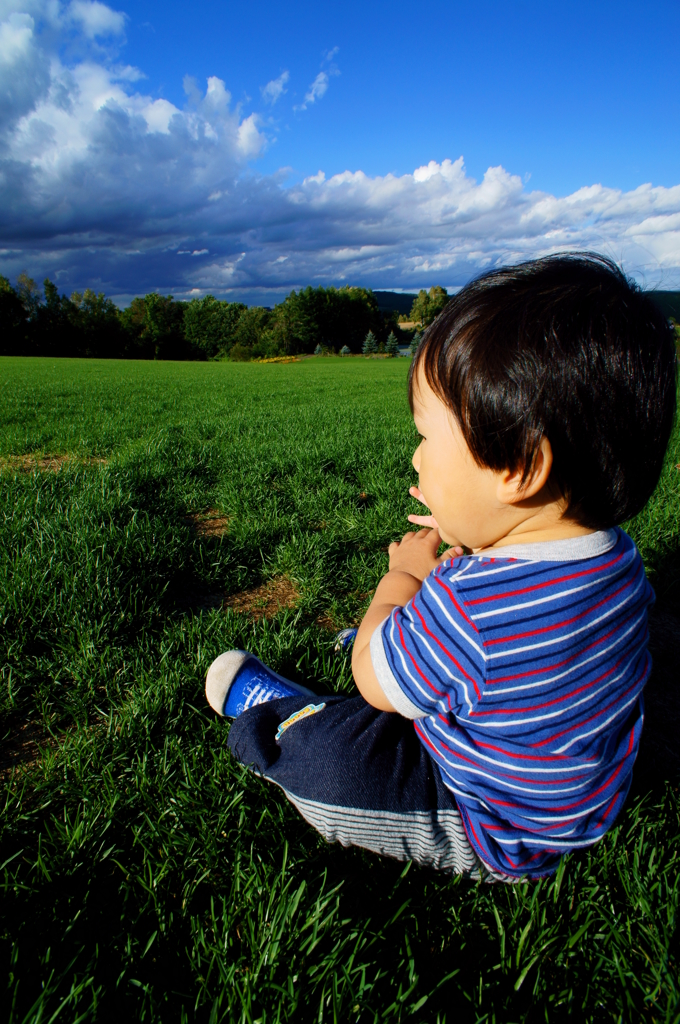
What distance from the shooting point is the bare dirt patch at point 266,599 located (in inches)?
105

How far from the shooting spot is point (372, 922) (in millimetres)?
1250

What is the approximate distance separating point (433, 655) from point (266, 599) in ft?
5.79

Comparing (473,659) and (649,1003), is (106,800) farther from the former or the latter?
(649,1003)

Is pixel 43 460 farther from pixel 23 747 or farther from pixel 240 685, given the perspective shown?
pixel 240 685

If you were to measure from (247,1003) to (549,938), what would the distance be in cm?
69

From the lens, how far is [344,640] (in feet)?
7.41

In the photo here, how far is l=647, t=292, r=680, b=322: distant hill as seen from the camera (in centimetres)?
119

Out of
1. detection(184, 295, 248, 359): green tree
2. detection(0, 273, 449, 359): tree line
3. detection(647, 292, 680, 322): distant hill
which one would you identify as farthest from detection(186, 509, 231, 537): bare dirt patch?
detection(184, 295, 248, 359): green tree

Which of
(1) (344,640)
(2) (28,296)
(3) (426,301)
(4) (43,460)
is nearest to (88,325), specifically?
(2) (28,296)

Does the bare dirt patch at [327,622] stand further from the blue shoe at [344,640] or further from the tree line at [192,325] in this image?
the tree line at [192,325]

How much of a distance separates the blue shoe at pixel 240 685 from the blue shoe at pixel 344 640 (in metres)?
0.35

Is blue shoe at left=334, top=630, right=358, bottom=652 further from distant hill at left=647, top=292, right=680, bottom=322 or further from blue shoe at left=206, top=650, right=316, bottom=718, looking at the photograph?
distant hill at left=647, top=292, right=680, bottom=322

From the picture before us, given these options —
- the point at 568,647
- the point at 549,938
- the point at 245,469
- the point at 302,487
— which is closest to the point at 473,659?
the point at 568,647

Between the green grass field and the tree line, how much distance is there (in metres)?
64.6
